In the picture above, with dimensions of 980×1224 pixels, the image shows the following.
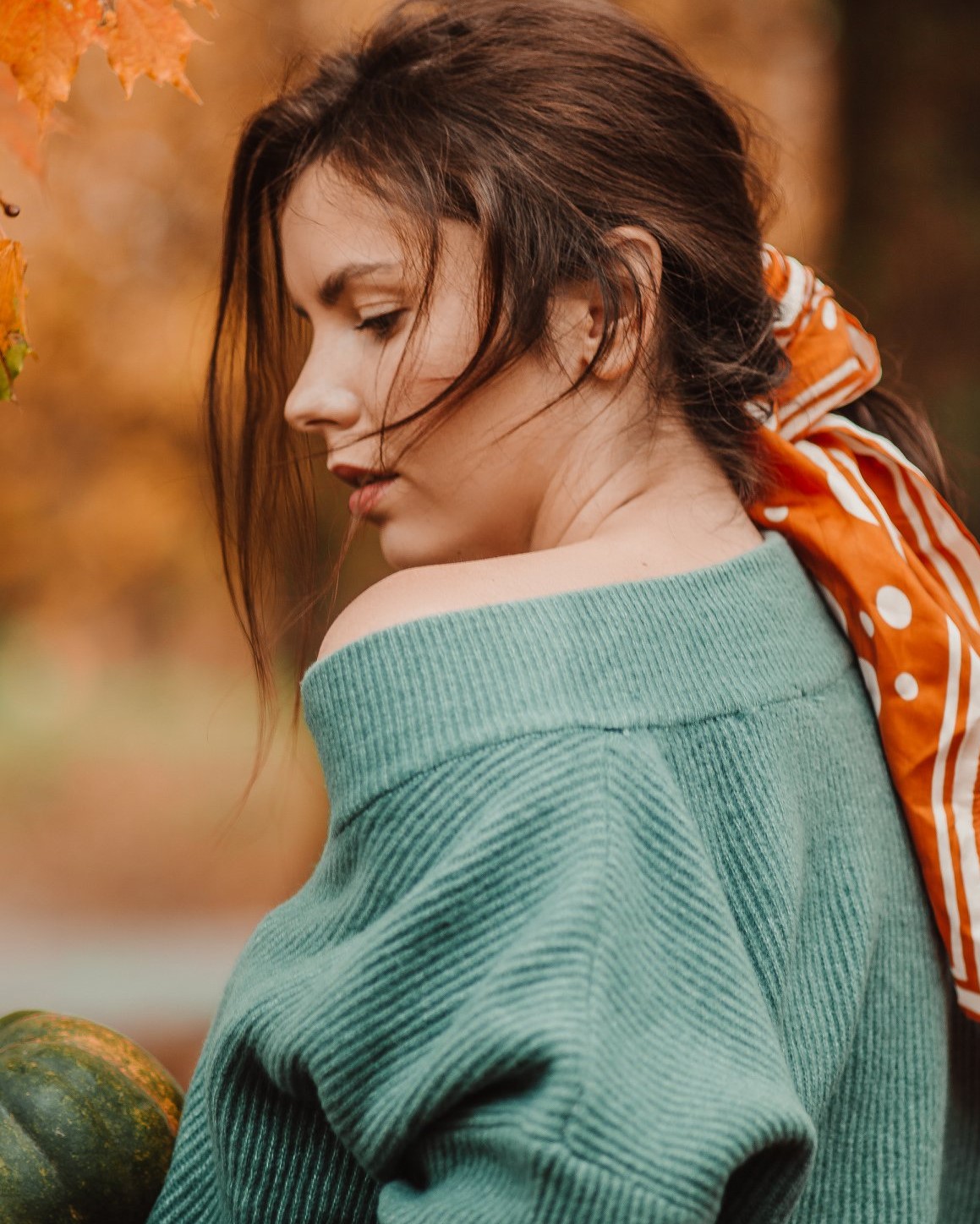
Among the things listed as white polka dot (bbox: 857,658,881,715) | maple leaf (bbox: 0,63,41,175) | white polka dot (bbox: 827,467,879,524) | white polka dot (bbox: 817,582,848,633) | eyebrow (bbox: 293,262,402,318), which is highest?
maple leaf (bbox: 0,63,41,175)

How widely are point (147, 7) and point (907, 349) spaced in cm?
184

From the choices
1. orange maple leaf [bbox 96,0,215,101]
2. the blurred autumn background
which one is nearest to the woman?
orange maple leaf [bbox 96,0,215,101]

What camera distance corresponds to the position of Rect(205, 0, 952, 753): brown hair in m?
1.12

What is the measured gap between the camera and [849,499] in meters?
1.18

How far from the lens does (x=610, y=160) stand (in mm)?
1170

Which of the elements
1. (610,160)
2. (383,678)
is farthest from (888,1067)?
(610,160)

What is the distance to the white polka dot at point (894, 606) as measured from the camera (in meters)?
1.11

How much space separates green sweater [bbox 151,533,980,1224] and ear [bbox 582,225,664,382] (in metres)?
0.24

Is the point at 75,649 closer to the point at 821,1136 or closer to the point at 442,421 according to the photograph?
the point at 442,421

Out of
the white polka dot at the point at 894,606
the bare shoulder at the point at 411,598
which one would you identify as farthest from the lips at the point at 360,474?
the white polka dot at the point at 894,606

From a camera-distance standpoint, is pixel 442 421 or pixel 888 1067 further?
pixel 442 421

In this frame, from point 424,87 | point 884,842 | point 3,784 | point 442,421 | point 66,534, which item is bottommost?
point 3,784

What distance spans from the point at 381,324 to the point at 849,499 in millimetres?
485

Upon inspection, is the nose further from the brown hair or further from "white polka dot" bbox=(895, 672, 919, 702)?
"white polka dot" bbox=(895, 672, 919, 702)
